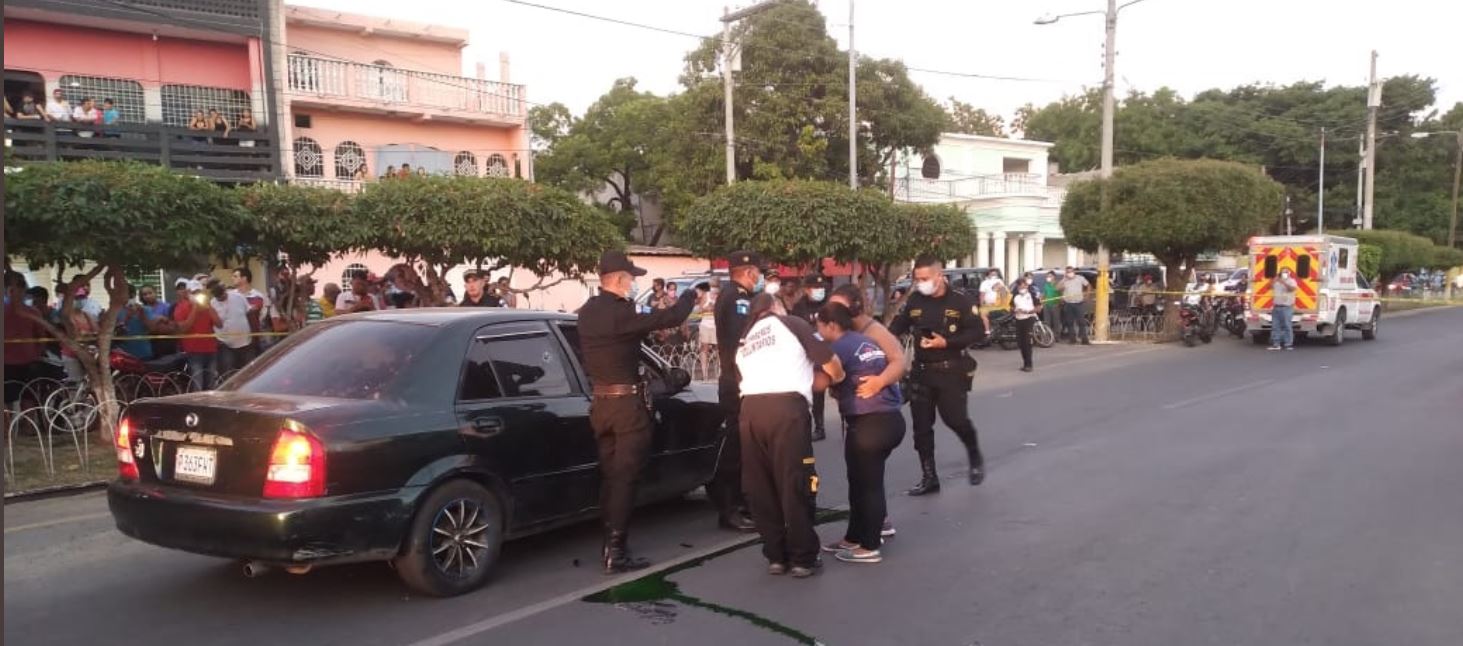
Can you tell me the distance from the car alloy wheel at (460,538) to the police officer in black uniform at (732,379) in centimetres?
171

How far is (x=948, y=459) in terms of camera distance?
911 centimetres

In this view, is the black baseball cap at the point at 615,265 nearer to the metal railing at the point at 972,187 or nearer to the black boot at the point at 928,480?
the black boot at the point at 928,480

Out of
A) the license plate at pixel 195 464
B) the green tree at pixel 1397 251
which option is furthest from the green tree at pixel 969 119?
the license plate at pixel 195 464

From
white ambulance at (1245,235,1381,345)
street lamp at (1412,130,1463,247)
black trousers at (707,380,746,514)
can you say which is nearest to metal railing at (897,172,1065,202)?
white ambulance at (1245,235,1381,345)

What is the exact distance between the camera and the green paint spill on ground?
4.76m

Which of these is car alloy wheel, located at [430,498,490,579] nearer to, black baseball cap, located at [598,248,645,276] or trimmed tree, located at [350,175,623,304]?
black baseball cap, located at [598,248,645,276]

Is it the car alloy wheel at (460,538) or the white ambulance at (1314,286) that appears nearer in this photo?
the car alloy wheel at (460,538)

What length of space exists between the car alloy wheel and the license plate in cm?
106

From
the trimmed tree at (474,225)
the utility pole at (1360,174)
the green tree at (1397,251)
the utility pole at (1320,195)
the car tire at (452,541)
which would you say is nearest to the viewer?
the car tire at (452,541)

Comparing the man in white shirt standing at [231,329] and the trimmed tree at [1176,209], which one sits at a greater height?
the trimmed tree at [1176,209]

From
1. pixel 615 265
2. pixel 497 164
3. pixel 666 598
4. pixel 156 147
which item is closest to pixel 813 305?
pixel 615 265

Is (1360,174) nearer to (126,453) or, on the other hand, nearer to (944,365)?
(944,365)

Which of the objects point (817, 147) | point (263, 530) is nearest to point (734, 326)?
point (263, 530)

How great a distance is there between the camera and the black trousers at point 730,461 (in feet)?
21.0
